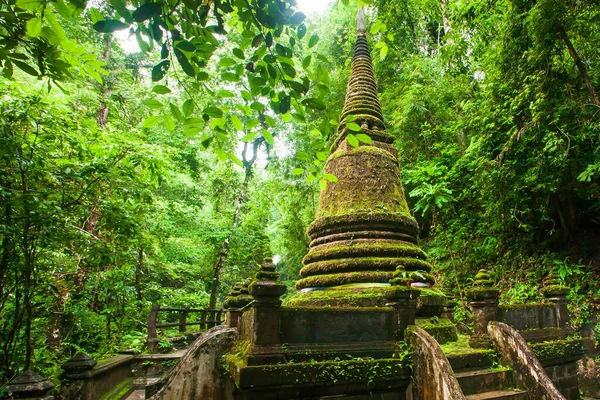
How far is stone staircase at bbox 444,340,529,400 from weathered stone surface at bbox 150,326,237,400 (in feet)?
8.62

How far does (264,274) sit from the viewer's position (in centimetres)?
354

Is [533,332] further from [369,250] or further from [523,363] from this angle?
[369,250]

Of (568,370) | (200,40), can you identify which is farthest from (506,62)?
(200,40)

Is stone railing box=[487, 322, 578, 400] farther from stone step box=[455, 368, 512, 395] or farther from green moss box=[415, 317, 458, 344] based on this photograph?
green moss box=[415, 317, 458, 344]

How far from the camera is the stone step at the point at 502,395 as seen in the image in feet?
12.7

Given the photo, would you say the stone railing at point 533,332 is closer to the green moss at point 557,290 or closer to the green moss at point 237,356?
the green moss at point 557,290

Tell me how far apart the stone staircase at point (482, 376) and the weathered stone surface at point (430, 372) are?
1.60 feet

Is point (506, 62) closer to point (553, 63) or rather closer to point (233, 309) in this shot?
point (553, 63)

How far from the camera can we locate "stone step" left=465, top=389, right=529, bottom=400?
12.7 ft

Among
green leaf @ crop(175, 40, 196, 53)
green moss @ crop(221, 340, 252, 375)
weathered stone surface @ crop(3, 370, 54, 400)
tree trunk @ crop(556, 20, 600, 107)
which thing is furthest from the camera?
tree trunk @ crop(556, 20, 600, 107)

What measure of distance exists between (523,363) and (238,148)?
1390cm

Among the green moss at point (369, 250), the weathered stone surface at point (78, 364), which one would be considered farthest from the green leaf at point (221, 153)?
the weathered stone surface at point (78, 364)

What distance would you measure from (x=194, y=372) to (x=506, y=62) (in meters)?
8.36

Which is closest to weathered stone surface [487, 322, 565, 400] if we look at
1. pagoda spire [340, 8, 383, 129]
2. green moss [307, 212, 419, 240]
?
green moss [307, 212, 419, 240]
